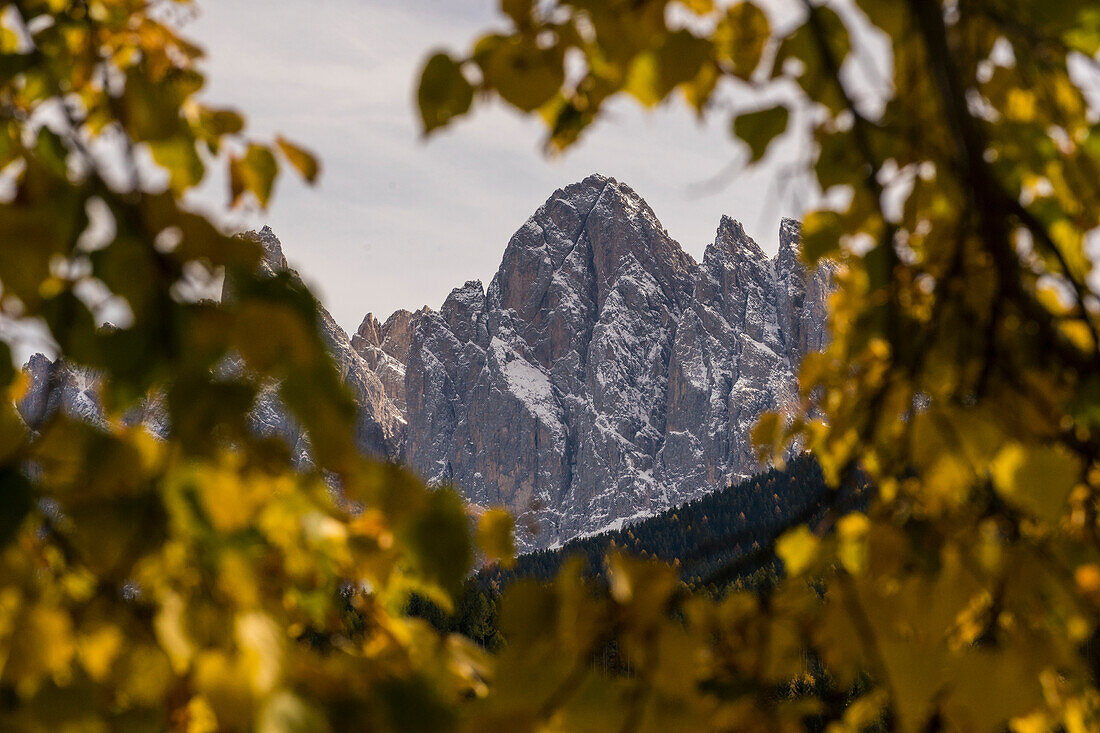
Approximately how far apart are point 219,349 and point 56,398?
29 centimetres

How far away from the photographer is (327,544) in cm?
77

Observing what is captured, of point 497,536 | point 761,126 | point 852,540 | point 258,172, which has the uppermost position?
point 761,126

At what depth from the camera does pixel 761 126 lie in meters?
0.83

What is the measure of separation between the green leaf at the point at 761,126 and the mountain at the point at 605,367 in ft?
275

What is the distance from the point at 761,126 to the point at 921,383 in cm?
38

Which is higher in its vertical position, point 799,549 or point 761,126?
point 761,126

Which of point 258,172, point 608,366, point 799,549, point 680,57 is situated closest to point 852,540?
point 799,549

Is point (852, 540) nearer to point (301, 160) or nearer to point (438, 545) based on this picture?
point (438, 545)

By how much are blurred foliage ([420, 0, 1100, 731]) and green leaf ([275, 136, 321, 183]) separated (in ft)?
0.66

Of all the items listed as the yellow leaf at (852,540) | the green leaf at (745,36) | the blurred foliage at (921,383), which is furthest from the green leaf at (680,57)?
the yellow leaf at (852,540)

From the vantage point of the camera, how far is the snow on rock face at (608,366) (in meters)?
85.3

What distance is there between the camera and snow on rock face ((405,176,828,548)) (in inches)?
3359

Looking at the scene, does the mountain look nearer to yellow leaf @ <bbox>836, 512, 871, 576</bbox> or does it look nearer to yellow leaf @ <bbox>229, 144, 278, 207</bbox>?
yellow leaf @ <bbox>836, 512, 871, 576</bbox>

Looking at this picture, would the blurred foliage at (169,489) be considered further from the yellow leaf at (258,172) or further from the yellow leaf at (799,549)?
the yellow leaf at (799,549)
